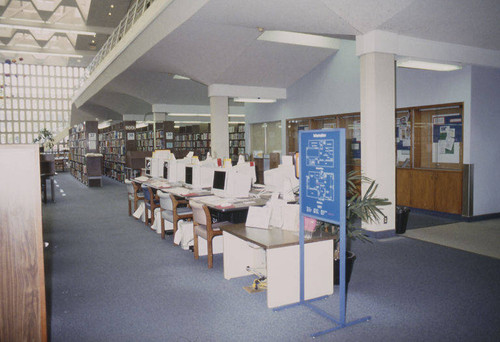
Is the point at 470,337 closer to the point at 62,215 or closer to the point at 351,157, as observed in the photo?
the point at 351,157

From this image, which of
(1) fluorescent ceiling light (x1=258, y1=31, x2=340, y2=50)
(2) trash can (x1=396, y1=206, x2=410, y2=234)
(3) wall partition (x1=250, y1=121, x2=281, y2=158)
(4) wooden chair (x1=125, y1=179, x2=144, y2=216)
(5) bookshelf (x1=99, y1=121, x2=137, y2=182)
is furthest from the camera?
(5) bookshelf (x1=99, y1=121, x2=137, y2=182)

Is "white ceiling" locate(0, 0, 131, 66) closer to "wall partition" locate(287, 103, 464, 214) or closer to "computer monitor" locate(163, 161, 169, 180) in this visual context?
"computer monitor" locate(163, 161, 169, 180)

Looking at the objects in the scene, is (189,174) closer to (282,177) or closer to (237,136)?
(282,177)

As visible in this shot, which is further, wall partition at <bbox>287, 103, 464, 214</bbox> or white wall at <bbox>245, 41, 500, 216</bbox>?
wall partition at <bbox>287, 103, 464, 214</bbox>

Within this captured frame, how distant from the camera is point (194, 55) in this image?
8961mm

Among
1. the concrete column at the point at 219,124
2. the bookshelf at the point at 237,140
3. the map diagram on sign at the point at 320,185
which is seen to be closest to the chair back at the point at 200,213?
the map diagram on sign at the point at 320,185

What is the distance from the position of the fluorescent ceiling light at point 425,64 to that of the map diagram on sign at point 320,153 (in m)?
3.75

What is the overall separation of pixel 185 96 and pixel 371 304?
12.0 metres

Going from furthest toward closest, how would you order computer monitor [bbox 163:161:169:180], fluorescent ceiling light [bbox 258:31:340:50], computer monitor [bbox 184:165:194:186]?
fluorescent ceiling light [bbox 258:31:340:50] → computer monitor [bbox 163:161:169:180] → computer monitor [bbox 184:165:194:186]

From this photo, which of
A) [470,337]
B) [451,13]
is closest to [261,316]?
[470,337]

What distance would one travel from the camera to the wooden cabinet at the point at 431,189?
716cm

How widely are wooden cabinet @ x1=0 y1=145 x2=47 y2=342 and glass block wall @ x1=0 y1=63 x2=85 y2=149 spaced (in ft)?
115

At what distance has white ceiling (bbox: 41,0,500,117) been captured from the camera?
528 centimetres

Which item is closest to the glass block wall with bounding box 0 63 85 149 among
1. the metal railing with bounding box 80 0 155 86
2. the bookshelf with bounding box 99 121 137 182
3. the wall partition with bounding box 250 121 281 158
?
the bookshelf with bounding box 99 121 137 182
